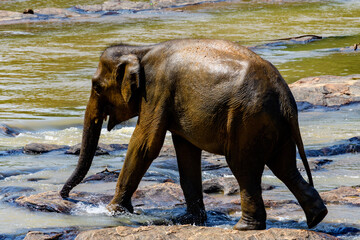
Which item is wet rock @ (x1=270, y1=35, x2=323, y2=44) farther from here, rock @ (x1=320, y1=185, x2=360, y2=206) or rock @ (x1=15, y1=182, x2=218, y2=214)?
rock @ (x1=15, y1=182, x2=218, y2=214)

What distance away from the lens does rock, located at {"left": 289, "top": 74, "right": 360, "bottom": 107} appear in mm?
14734

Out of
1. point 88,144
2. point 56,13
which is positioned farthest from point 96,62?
point 88,144

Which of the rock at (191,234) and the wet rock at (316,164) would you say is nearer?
the rock at (191,234)

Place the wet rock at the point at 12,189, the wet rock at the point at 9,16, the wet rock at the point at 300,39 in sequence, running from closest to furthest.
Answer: the wet rock at the point at 12,189
the wet rock at the point at 300,39
the wet rock at the point at 9,16

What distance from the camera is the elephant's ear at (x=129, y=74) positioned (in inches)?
270

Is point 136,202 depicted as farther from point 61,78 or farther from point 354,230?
point 61,78

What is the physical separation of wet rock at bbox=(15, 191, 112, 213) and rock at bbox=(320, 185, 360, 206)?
2224 mm

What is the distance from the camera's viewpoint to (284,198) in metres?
7.88

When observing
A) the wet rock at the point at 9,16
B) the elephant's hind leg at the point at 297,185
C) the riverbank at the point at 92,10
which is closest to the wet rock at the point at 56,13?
the riverbank at the point at 92,10

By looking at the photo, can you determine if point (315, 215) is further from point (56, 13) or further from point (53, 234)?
point (56, 13)

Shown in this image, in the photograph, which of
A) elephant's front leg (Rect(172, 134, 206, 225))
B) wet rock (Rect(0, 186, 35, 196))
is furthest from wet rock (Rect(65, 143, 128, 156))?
elephant's front leg (Rect(172, 134, 206, 225))

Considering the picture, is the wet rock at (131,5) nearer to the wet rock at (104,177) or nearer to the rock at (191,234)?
the wet rock at (104,177)

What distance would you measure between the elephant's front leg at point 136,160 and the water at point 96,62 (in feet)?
0.56

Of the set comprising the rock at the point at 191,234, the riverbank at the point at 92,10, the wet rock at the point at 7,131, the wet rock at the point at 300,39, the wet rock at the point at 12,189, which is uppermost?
the rock at the point at 191,234
